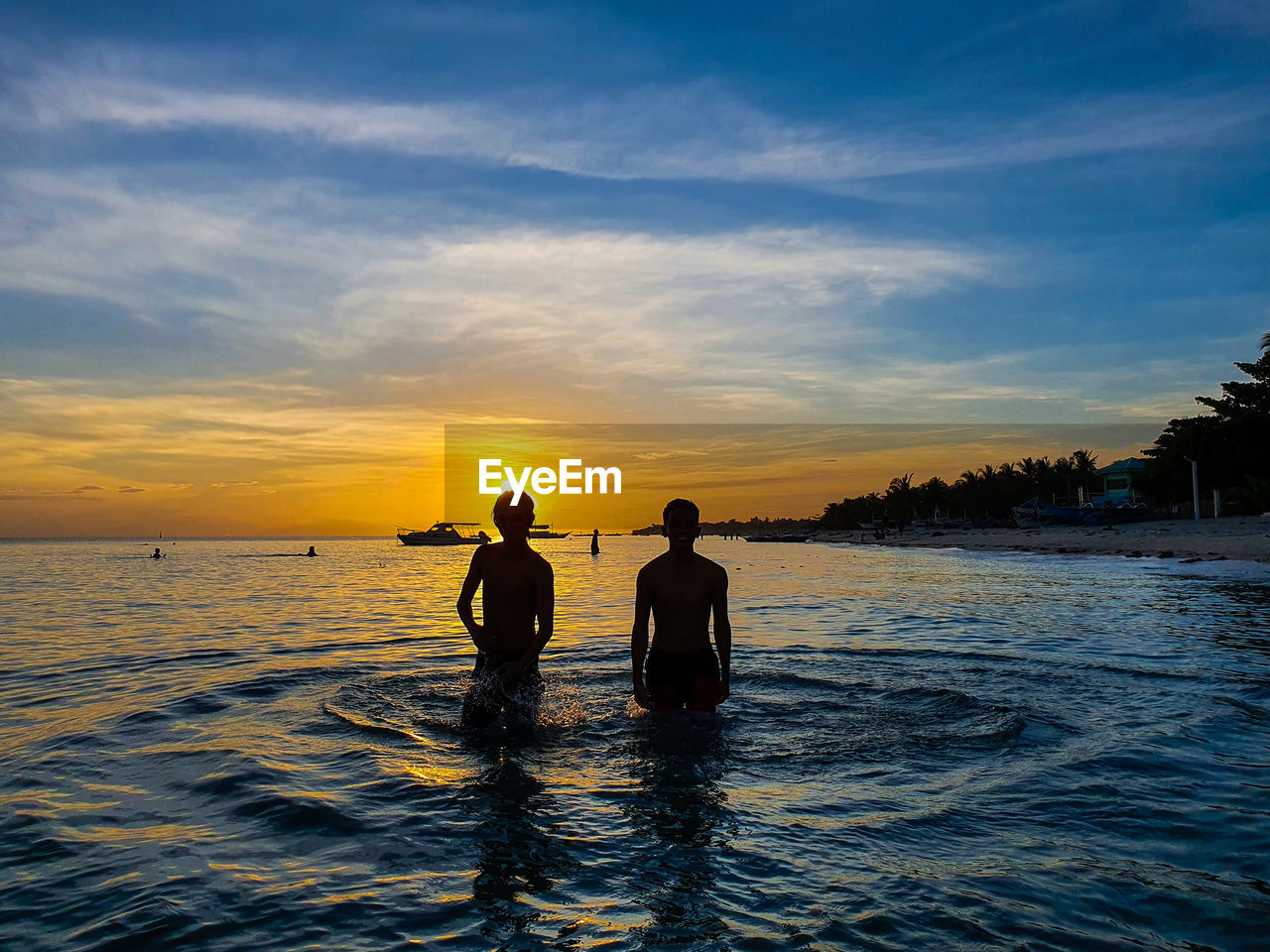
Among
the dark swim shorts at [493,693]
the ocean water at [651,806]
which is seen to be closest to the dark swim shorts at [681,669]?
the ocean water at [651,806]

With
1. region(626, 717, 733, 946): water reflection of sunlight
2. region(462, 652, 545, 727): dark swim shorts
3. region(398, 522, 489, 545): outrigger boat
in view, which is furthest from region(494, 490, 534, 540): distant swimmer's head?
region(398, 522, 489, 545): outrigger boat

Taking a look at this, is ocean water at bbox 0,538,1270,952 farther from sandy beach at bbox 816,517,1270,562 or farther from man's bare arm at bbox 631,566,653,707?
sandy beach at bbox 816,517,1270,562

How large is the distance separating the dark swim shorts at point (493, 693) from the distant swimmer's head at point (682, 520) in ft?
7.47

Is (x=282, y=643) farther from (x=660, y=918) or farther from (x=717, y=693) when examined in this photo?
(x=660, y=918)

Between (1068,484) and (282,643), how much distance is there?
127 meters

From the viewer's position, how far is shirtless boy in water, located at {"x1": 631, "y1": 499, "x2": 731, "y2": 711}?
755cm

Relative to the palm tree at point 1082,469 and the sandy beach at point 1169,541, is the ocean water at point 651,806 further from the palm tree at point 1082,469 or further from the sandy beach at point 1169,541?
the palm tree at point 1082,469

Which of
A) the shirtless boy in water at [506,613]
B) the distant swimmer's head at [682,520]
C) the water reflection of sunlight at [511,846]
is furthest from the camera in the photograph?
the shirtless boy in water at [506,613]

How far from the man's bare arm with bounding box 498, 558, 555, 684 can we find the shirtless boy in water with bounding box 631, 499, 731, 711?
0.99 meters

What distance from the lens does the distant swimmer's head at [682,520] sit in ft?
23.8

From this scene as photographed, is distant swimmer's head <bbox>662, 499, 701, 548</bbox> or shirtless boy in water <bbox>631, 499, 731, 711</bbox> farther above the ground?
distant swimmer's head <bbox>662, 499, 701, 548</bbox>

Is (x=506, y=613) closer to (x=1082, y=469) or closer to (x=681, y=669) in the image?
(x=681, y=669)

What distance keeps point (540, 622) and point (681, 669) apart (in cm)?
155

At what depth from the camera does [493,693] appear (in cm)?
841
